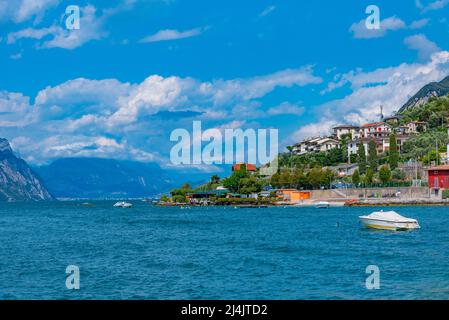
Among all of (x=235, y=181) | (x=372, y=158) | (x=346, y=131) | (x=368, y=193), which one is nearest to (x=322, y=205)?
(x=368, y=193)

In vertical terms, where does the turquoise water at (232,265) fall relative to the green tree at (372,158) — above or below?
below

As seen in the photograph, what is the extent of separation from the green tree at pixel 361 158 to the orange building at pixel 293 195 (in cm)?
1221

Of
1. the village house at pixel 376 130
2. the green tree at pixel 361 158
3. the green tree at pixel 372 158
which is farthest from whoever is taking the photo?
the village house at pixel 376 130

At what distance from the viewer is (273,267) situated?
91.1 ft

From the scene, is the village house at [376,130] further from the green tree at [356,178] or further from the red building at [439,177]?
the red building at [439,177]

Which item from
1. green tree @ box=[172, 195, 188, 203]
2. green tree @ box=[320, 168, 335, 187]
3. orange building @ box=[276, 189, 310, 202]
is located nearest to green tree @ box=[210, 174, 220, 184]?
green tree @ box=[172, 195, 188, 203]

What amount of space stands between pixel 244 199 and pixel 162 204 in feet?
87.0

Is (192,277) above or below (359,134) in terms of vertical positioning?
below

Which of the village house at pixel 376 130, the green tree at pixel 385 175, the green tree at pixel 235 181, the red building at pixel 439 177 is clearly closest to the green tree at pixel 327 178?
the green tree at pixel 385 175

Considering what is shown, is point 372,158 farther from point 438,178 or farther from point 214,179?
point 214,179

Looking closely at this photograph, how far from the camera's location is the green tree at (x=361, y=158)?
116 metres

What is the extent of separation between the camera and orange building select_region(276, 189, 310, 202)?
371ft
